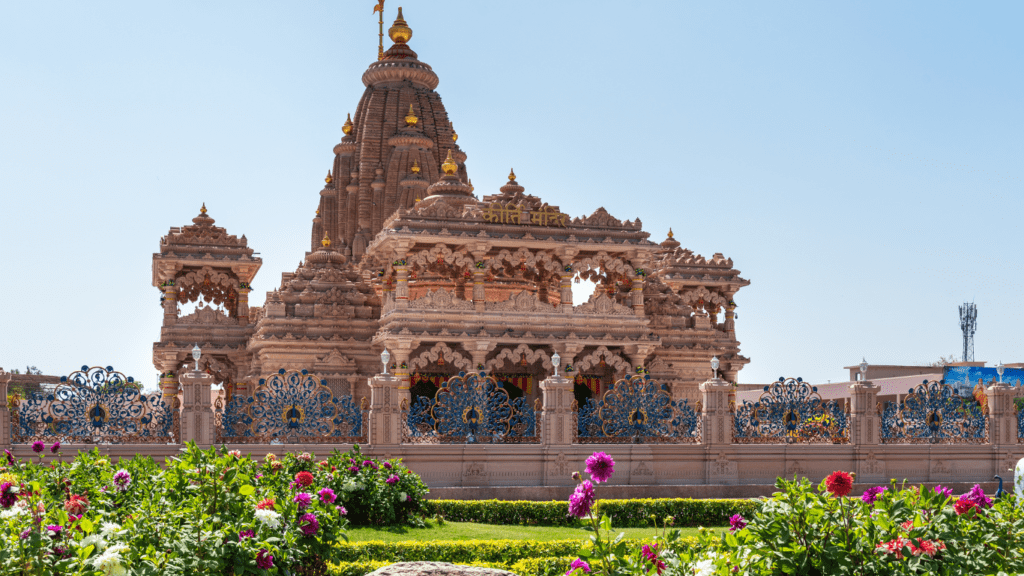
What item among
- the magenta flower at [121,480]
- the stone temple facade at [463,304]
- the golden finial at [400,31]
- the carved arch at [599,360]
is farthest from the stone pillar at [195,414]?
the golden finial at [400,31]

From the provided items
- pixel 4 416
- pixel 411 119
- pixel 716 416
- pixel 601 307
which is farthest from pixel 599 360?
pixel 4 416

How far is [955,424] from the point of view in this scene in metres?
20.9

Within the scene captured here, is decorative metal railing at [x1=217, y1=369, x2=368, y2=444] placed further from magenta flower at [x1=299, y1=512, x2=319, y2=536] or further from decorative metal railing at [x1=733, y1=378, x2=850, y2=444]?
magenta flower at [x1=299, y1=512, x2=319, y2=536]

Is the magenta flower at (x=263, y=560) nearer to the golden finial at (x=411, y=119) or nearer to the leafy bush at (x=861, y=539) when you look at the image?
the leafy bush at (x=861, y=539)

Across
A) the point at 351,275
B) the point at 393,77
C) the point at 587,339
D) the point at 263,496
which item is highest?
the point at 393,77

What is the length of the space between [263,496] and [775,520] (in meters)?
4.58

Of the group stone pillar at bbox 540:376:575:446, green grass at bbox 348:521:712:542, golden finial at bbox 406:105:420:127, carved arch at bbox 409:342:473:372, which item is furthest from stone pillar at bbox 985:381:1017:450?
golden finial at bbox 406:105:420:127

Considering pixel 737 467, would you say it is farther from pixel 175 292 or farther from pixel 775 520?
pixel 175 292

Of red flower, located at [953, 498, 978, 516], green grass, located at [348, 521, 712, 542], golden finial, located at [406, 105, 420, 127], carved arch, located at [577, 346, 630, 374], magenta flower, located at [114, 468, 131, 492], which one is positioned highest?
golden finial, located at [406, 105, 420, 127]

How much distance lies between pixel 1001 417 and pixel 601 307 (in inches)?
453

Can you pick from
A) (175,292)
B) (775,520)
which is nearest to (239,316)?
(175,292)

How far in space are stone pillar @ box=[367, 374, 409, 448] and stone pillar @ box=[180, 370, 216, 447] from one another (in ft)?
8.90

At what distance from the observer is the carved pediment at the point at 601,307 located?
29641 millimetres

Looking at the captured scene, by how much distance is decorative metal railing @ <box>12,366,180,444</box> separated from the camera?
17656mm
